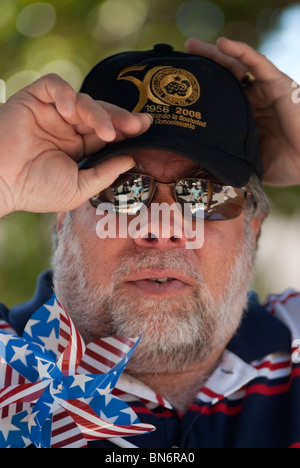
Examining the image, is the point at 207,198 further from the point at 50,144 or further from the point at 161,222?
the point at 50,144

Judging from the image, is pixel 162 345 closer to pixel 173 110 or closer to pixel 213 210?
pixel 213 210

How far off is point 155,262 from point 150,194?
202mm

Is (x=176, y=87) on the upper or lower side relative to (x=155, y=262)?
upper

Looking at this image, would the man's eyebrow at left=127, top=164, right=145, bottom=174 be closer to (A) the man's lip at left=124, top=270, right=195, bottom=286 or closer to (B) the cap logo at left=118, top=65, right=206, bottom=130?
(B) the cap logo at left=118, top=65, right=206, bottom=130

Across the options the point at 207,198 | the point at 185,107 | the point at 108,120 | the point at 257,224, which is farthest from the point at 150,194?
the point at 257,224

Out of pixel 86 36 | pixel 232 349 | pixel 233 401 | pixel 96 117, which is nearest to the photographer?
pixel 96 117

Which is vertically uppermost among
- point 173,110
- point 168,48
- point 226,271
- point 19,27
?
point 19,27

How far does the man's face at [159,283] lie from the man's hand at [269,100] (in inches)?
17.9

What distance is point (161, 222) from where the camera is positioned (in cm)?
205

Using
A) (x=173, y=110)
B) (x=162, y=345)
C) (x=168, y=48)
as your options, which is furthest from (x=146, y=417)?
(x=168, y=48)

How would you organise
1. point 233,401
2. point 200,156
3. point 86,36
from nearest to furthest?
point 200,156 < point 233,401 < point 86,36

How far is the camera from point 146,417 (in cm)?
206

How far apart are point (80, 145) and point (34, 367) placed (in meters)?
0.62

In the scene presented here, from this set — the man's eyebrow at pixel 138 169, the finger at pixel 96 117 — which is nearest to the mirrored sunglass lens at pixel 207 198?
the man's eyebrow at pixel 138 169
